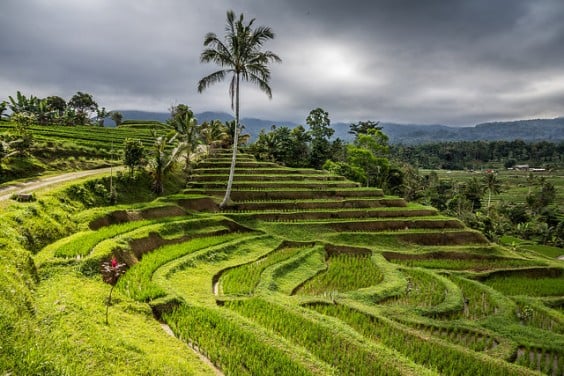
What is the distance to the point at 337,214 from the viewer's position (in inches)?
961

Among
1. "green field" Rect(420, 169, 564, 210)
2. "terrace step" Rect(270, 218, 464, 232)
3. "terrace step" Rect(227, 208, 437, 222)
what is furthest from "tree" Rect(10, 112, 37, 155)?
"green field" Rect(420, 169, 564, 210)

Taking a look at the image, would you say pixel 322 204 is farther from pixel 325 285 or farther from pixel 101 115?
pixel 101 115

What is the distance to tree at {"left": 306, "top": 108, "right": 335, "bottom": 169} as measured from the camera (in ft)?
165

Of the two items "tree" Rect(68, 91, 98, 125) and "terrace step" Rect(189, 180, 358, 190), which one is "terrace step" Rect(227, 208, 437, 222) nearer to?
"terrace step" Rect(189, 180, 358, 190)

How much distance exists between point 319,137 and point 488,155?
409 feet

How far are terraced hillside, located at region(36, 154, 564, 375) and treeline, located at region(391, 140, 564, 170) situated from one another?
386 feet

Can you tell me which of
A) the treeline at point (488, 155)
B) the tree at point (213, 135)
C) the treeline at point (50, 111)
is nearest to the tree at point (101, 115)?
the treeline at point (50, 111)

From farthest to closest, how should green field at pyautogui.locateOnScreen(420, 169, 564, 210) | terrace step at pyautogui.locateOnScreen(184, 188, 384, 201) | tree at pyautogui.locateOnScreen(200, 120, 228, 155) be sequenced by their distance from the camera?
green field at pyautogui.locateOnScreen(420, 169, 564, 210) → tree at pyautogui.locateOnScreen(200, 120, 228, 155) → terrace step at pyautogui.locateOnScreen(184, 188, 384, 201)

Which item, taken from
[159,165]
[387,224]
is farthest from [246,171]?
[387,224]

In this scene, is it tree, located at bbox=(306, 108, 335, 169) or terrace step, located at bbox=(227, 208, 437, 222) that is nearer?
terrace step, located at bbox=(227, 208, 437, 222)

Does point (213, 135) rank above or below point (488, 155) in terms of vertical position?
below

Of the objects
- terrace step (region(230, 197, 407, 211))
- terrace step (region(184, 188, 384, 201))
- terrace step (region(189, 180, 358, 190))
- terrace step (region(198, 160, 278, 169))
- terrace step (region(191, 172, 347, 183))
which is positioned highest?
terrace step (region(198, 160, 278, 169))

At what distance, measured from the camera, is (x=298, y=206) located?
83.7ft

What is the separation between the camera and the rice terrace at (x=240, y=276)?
7.45 metres
